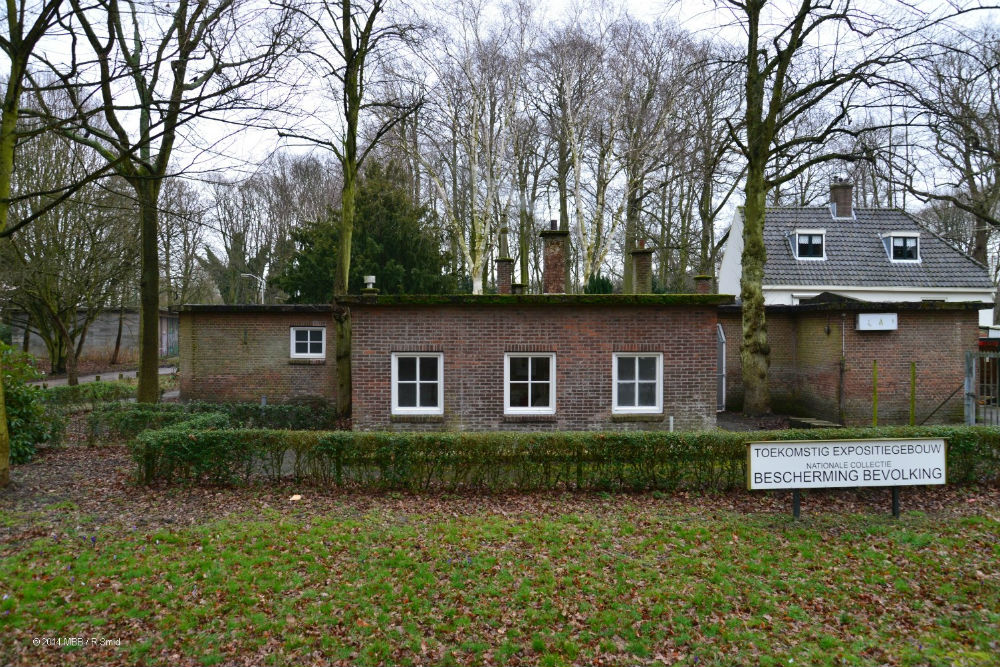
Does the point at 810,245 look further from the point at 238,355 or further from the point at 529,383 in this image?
the point at 238,355

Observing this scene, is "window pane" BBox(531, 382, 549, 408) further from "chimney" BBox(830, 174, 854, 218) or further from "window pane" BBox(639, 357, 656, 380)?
"chimney" BBox(830, 174, 854, 218)

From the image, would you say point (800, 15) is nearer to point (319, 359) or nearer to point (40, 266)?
point (319, 359)

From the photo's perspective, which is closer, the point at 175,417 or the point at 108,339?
the point at 175,417

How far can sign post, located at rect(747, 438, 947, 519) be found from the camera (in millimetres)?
8047

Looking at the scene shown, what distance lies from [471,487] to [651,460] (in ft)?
9.10

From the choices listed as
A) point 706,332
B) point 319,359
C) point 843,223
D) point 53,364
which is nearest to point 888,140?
point 706,332

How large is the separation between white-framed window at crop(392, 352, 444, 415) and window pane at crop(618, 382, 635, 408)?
12.2 feet

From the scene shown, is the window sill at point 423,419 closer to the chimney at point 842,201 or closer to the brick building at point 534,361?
the brick building at point 534,361

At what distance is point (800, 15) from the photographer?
626 inches

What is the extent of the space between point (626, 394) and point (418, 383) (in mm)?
4358

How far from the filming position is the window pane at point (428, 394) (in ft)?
42.6

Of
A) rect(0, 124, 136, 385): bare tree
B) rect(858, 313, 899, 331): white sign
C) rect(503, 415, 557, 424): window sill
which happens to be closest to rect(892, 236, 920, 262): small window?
rect(858, 313, 899, 331): white sign

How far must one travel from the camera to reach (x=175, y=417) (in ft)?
40.6

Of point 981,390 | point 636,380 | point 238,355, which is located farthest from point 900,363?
point 238,355
